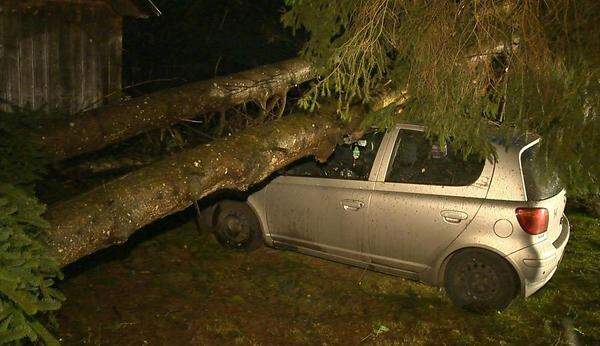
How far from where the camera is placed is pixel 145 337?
5516 millimetres

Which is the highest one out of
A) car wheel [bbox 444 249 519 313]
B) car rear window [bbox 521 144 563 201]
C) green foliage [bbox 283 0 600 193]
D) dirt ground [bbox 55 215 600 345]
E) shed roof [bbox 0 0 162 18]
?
green foliage [bbox 283 0 600 193]

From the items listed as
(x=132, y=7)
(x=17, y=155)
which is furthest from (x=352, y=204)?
(x=132, y=7)

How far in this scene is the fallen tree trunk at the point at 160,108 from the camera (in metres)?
5.81

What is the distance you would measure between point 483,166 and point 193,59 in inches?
382

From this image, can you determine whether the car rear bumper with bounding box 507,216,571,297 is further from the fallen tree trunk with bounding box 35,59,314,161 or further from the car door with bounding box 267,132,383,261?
the fallen tree trunk with bounding box 35,59,314,161

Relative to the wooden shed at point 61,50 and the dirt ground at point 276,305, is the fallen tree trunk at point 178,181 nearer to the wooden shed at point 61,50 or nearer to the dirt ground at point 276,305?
the dirt ground at point 276,305

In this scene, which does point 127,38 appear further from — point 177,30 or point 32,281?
point 32,281

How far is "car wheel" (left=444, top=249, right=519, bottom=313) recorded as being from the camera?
235 inches

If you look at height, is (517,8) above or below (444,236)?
above

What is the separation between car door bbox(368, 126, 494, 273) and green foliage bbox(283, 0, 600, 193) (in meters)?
0.31

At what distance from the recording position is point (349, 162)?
6617mm

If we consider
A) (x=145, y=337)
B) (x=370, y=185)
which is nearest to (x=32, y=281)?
(x=145, y=337)

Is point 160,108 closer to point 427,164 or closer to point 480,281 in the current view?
point 427,164

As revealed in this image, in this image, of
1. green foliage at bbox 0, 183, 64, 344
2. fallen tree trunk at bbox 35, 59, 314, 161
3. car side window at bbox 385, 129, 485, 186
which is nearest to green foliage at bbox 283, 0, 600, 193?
car side window at bbox 385, 129, 485, 186
